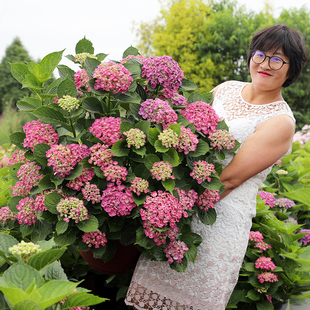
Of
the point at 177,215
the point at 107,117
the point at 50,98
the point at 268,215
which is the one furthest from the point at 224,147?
the point at 268,215

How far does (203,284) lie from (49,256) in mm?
1170

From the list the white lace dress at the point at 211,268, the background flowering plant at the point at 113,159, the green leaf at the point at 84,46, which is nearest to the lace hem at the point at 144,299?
the white lace dress at the point at 211,268

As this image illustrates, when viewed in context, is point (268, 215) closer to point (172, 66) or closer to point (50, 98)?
point (172, 66)

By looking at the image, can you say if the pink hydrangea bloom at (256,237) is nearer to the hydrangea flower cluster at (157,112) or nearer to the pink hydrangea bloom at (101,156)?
the hydrangea flower cluster at (157,112)

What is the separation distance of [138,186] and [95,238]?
0.29 meters

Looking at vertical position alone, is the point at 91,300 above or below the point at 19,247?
below

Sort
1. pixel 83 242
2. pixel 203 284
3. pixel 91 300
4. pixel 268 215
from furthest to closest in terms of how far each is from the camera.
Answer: pixel 268 215 → pixel 203 284 → pixel 83 242 → pixel 91 300

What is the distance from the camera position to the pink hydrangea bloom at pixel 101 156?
1229 mm

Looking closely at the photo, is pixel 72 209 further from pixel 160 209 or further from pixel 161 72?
pixel 161 72

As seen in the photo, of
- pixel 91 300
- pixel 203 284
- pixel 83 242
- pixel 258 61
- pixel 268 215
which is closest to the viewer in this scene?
pixel 91 300

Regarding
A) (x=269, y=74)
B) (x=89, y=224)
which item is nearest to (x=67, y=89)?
(x=89, y=224)

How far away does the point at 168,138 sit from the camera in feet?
4.05

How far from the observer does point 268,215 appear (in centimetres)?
267

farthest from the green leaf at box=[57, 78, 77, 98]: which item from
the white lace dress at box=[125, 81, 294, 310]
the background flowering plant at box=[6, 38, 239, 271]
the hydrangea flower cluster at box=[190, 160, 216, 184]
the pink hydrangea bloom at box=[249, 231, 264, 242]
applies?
the pink hydrangea bloom at box=[249, 231, 264, 242]
